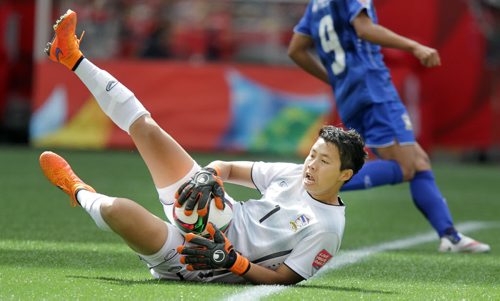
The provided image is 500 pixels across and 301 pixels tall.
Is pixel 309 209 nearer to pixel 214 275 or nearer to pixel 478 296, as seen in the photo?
pixel 214 275

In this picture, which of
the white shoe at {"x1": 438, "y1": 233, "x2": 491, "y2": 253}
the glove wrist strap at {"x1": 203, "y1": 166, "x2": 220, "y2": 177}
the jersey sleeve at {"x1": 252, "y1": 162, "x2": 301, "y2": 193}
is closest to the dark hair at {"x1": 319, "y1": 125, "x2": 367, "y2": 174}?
the jersey sleeve at {"x1": 252, "y1": 162, "x2": 301, "y2": 193}

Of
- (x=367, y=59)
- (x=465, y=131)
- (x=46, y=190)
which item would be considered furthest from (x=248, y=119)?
(x=367, y=59)

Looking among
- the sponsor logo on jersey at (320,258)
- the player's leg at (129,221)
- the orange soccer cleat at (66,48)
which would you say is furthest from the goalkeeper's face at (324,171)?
the orange soccer cleat at (66,48)

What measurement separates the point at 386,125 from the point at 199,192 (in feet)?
9.23

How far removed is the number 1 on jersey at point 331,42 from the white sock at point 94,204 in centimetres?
278

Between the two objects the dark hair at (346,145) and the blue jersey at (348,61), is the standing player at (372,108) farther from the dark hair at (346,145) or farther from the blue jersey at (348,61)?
the dark hair at (346,145)

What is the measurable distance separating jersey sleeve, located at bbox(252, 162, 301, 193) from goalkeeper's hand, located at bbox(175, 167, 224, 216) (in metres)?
0.58

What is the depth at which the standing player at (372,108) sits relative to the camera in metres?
7.34

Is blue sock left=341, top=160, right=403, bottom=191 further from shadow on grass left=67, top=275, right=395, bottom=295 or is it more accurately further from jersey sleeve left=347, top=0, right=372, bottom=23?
shadow on grass left=67, top=275, right=395, bottom=295

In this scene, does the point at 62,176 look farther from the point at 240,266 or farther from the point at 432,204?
the point at 432,204

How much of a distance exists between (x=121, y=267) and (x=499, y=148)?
41.4 ft

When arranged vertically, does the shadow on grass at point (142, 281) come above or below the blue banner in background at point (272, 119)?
above

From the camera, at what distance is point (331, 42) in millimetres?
7633

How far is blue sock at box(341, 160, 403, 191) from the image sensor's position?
24.2 ft
